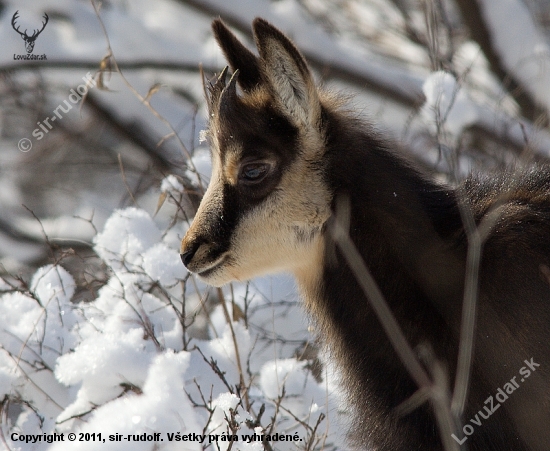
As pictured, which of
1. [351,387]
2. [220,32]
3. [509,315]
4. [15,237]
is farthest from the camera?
[15,237]

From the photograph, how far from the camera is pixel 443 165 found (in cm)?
668

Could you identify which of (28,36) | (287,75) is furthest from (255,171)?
(28,36)

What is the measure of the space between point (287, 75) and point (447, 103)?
2105 millimetres

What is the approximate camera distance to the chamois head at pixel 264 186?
3654mm

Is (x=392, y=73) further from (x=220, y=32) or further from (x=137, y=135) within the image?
(x=220, y=32)

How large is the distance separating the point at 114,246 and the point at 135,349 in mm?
1000

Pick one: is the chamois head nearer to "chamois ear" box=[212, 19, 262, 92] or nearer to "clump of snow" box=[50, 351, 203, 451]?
"chamois ear" box=[212, 19, 262, 92]

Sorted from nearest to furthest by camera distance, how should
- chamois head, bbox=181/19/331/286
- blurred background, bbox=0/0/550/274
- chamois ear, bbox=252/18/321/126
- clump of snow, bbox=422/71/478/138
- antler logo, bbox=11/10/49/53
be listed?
chamois ear, bbox=252/18/321/126 → chamois head, bbox=181/19/331/286 → clump of snow, bbox=422/71/478/138 → blurred background, bbox=0/0/550/274 → antler logo, bbox=11/10/49/53

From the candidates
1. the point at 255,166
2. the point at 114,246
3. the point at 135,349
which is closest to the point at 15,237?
the point at 114,246

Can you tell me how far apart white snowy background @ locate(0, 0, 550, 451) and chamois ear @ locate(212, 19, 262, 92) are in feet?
1.98

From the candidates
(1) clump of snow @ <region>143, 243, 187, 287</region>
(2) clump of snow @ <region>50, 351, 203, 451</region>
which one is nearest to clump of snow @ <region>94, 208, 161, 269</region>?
(1) clump of snow @ <region>143, 243, 187, 287</region>

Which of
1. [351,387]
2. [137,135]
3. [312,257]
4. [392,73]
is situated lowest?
[137,135]

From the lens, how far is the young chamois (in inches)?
128

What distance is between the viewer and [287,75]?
11.7 feet
